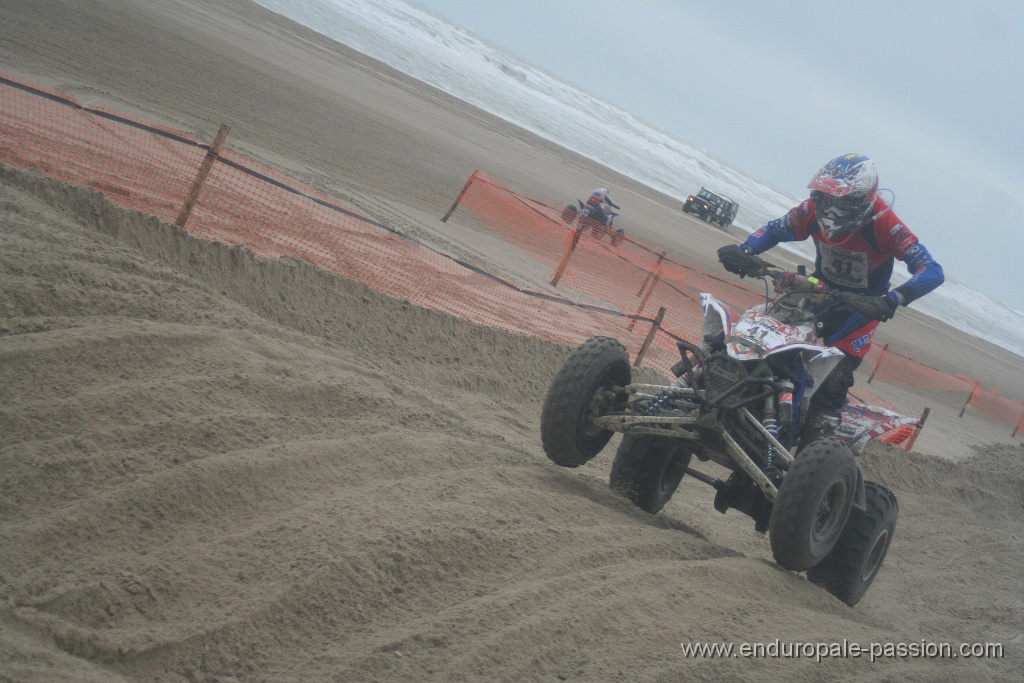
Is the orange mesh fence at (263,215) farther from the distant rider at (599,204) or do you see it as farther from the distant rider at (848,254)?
the distant rider at (599,204)

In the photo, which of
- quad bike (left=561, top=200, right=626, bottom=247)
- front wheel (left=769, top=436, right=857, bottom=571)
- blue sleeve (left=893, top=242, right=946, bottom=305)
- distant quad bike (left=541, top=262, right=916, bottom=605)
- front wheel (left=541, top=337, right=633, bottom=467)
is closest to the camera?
front wheel (left=769, top=436, right=857, bottom=571)

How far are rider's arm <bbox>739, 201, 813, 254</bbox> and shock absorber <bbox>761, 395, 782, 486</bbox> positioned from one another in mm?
1241

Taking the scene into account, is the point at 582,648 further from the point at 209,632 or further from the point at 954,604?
the point at 954,604

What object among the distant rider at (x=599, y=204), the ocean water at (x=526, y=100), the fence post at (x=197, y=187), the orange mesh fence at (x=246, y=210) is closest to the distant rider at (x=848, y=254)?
the orange mesh fence at (x=246, y=210)

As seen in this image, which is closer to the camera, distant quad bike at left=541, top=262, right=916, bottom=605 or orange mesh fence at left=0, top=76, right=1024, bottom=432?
distant quad bike at left=541, top=262, right=916, bottom=605

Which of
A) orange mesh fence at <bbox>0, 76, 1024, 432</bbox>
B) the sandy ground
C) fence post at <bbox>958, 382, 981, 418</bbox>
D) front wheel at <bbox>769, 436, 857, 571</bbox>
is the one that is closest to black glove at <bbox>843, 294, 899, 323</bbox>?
front wheel at <bbox>769, 436, 857, 571</bbox>

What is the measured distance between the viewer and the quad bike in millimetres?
19422

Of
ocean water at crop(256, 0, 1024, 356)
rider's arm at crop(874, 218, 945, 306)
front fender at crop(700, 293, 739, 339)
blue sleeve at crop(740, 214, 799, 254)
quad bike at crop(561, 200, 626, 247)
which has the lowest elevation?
front fender at crop(700, 293, 739, 339)

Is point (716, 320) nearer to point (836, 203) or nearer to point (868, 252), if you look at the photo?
point (836, 203)

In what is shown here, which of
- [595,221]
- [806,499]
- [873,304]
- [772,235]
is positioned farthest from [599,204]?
[806,499]

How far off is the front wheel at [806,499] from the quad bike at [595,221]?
572 inches

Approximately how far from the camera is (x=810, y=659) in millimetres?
3785

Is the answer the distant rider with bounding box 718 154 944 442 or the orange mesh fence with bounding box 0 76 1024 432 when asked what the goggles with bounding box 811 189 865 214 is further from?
the orange mesh fence with bounding box 0 76 1024 432

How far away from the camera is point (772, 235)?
235 inches
